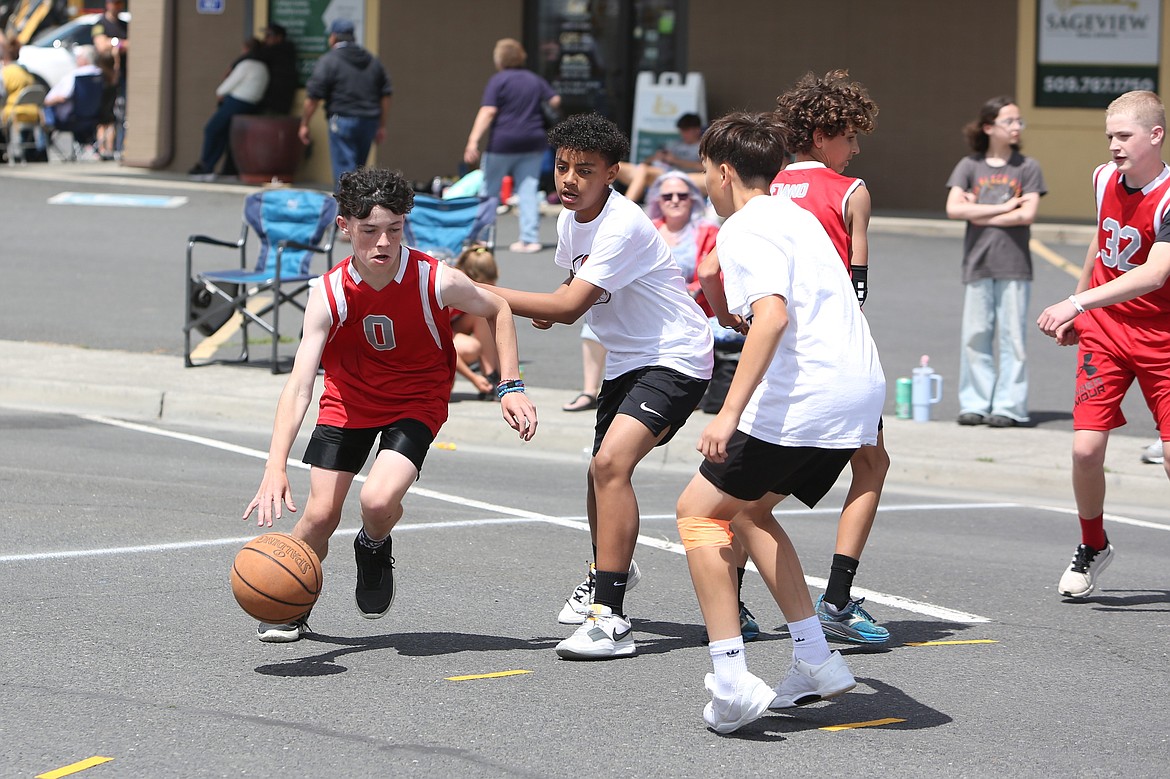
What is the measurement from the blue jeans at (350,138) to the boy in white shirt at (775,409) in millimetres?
14140

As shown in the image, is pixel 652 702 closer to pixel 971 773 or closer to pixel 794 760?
pixel 794 760

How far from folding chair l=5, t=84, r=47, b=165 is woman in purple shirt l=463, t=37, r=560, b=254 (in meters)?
10.9

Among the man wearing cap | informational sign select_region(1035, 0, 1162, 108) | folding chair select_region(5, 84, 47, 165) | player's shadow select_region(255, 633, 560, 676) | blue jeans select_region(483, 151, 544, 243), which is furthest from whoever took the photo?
folding chair select_region(5, 84, 47, 165)

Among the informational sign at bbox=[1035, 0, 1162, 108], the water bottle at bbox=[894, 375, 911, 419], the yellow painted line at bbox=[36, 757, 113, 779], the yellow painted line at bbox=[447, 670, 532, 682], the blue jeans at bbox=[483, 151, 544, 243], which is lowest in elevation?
the yellow painted line at bbox=[36, 757, 113, 779]

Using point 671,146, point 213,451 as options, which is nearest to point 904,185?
point 671,146

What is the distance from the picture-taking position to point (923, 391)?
38.2 feet

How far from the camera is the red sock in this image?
7371 millimetres

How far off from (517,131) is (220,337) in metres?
4.90

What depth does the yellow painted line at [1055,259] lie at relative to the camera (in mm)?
17625

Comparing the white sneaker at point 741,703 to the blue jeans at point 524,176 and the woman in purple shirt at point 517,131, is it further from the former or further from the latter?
the blue jeans at point 524,176

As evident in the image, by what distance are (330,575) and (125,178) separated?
17.9m

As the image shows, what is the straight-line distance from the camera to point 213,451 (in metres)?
10.6

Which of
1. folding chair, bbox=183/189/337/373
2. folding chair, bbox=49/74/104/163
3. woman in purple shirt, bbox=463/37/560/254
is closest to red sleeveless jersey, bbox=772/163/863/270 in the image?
folding chair, bbox=183/189/337/373

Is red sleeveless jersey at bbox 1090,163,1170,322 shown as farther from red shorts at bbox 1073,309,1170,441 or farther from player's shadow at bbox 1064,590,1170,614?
player's shadow at bbox 1064,590,1170,614
